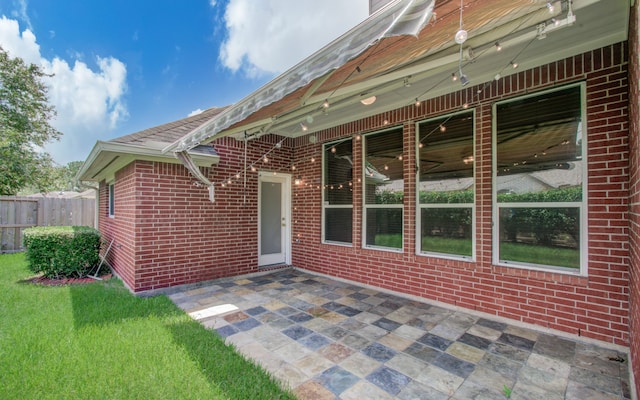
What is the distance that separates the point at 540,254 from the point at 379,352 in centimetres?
211

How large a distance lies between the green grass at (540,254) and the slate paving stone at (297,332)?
243 cm

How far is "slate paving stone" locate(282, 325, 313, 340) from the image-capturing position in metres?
2.73

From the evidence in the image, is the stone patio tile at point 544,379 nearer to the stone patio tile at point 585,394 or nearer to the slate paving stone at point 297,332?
the stone patio tile at point 585,394

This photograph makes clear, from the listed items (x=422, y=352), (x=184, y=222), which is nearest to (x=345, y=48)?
(x=422, y=352)

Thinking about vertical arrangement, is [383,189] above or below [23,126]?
below

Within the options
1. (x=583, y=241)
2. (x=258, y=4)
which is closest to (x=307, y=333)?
(x=583, y=241)

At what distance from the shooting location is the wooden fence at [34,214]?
7730mm

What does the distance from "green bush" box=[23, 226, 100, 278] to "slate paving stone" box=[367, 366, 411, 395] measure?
5924 millimetres

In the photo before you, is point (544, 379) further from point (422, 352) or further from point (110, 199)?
point (110, 199)

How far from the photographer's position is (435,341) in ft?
8.57

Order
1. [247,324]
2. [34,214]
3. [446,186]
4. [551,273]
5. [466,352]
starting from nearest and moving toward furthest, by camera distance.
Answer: [466,352], [551,273], [247,324], [446,186], [34,214]

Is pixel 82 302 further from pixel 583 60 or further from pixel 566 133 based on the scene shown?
pixel 583 60

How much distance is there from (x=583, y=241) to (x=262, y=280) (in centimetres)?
445

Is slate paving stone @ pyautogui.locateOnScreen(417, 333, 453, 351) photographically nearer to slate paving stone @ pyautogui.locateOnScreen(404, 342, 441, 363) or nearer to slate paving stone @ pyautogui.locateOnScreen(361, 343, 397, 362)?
slate paving stone @ pyautogui.locateOnScreen(404, 342, 441, 363)
